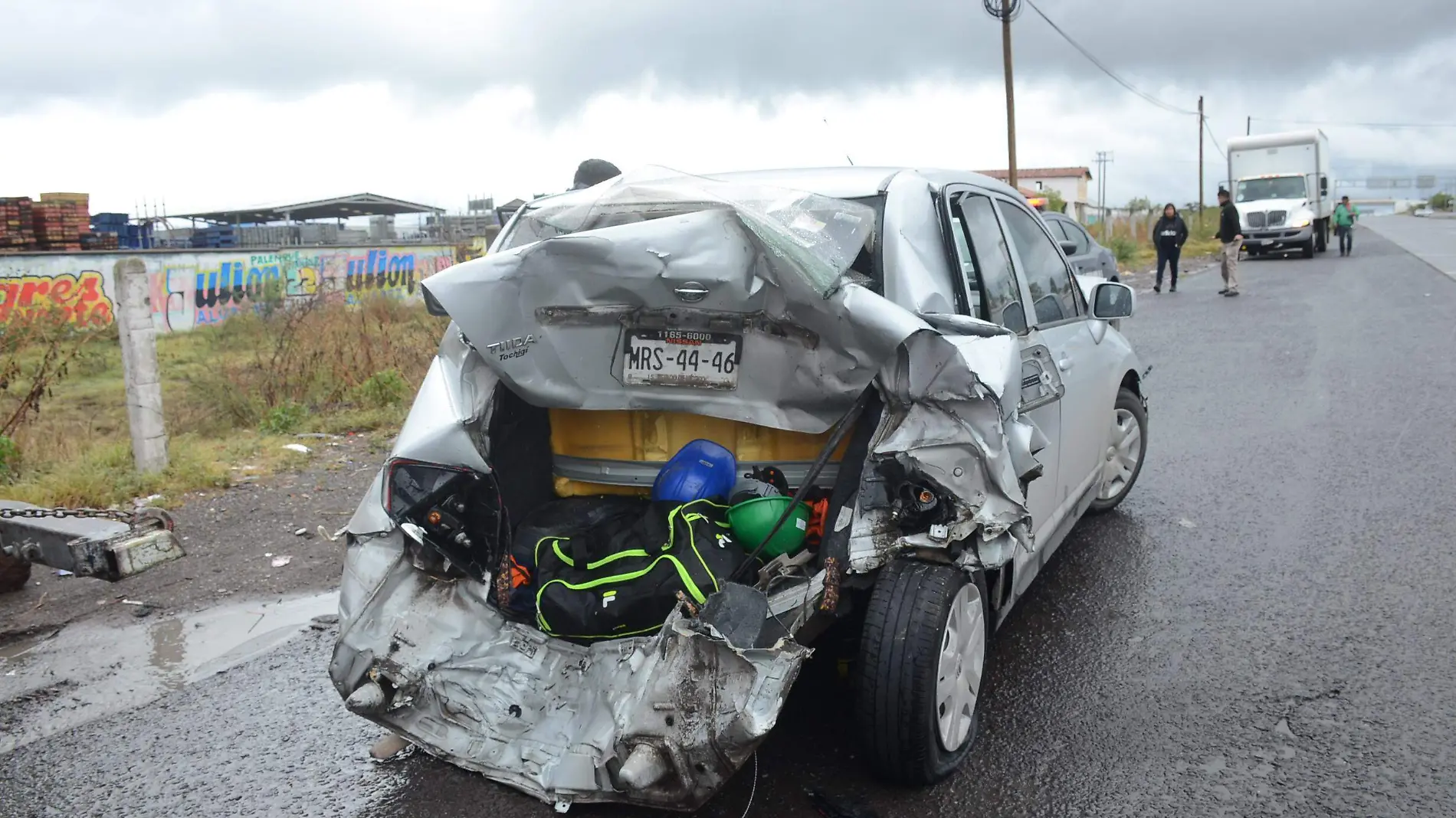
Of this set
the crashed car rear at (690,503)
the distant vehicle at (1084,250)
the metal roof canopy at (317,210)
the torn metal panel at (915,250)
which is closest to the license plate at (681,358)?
the crashed car rear at (690,503)

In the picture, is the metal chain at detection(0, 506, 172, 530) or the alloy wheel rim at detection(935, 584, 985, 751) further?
the metal chain at detection(0, 506, 172, 530)

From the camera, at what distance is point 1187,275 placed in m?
25.0

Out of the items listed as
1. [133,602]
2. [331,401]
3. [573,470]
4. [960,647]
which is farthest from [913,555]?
[331,401]

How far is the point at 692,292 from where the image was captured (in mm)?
3314

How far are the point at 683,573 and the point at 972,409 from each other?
1.02 metres

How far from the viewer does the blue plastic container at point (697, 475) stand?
358cm

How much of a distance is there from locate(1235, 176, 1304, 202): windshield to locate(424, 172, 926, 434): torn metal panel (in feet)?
101

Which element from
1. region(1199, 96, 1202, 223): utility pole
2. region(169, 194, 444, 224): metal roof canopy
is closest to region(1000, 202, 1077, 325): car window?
region(169, 194, 444, 224): metal roof canopy

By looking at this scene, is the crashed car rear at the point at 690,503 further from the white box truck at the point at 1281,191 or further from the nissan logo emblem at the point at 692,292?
the white box truck at the point at 1281,191

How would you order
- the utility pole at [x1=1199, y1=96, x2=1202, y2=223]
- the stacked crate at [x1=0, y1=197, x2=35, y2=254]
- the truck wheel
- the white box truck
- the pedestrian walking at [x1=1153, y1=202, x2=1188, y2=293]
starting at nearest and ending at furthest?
the truck wheel < the pedestrian walking at [x1=1153, y1=202, x2=1188, y2=293] < the stacked crate at [x1=0, y1=197, x2=35, y2=254] < the white box truck < the utility pole at [x1=1199, y1=96, x2=1202, y2=223]

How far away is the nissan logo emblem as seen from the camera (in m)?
3.30

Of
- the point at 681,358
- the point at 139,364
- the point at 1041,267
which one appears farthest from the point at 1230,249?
the point at 681,358

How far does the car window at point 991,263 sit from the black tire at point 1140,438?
1.67 m

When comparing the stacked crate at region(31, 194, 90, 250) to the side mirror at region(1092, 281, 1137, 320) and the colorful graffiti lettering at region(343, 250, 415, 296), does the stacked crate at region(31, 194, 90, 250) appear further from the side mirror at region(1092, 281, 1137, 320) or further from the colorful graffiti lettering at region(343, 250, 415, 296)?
the side mirror at region(1092, 281, 1137, 320)
